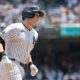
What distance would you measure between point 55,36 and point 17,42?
316 inches

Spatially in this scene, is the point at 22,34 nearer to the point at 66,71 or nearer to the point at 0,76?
the point at 0,76

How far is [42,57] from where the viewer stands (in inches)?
627

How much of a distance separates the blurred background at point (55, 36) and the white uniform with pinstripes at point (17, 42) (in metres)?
6.52

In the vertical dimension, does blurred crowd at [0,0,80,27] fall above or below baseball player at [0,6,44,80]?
below

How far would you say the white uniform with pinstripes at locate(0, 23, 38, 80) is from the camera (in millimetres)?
6234

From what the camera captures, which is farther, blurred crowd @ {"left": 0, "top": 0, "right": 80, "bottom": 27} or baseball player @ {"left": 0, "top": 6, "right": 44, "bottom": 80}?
blurred crowd @ {"left": 0, "top": 0, "right": 80, "bottom": 27}

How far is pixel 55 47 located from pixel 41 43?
576 millimetres

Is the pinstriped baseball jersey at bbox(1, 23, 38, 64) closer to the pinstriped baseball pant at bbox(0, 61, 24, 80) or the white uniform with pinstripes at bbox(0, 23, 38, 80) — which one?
the white uniform with pinstripes at bbox(0, 23, 38, 80)

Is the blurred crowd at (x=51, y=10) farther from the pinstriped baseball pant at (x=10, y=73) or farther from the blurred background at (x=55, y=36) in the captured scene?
the pinstriped baseball pant at (x=10, y=73)

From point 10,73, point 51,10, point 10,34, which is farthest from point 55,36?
point 10,73

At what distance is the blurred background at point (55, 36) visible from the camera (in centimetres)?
1380

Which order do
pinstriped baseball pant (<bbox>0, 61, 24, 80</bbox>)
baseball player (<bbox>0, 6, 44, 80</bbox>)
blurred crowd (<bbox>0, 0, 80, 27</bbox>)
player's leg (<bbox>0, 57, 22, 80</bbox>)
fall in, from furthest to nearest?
1. blurred crowd (<bbox>0, 0, 80, 27</bbox>)
2. baseball player (<bbox>0, 6, 44, 80</bbox>)
3. pinstriped baseball pant (<bbox>0, 61, 24, 80</bbox>)
4. player's leg (<bbox>0, 57, 22, 80</bbox>)

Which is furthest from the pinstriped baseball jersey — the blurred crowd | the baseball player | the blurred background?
the blurred crowd

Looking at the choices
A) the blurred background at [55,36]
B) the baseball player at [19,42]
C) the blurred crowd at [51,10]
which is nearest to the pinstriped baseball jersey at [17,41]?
the baseball player at [19,42]
